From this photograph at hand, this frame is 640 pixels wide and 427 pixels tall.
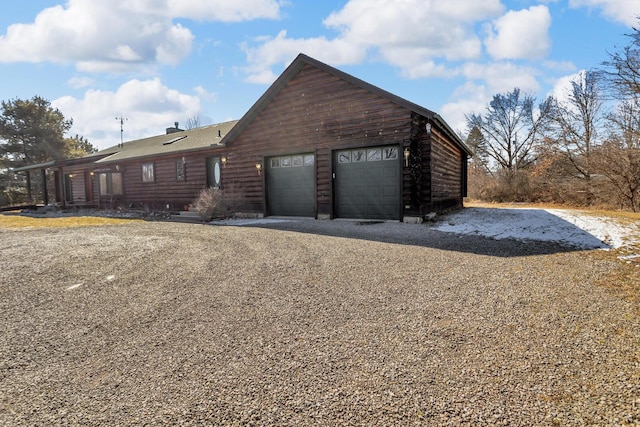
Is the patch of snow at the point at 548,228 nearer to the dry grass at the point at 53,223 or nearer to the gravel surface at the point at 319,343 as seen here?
the gravel surface at the point at 319,343

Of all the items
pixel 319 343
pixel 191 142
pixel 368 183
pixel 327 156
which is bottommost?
pixel 319 343

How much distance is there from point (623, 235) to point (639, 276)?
3.26 metres

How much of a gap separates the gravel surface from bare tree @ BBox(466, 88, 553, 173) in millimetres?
24486

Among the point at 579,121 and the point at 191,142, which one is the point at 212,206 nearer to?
the point at 191,142

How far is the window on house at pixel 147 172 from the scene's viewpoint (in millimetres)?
17141

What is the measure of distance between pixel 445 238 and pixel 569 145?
17161 millimetres

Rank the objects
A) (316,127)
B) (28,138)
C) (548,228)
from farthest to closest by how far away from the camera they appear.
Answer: (28,138) < (316,127) < (548,228)

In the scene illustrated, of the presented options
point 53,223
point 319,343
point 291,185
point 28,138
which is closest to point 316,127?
point 291,185

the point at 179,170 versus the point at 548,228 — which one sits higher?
the point at 179,170

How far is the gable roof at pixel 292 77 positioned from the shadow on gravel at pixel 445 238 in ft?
10.6

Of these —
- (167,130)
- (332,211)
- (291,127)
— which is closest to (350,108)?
(291,127)

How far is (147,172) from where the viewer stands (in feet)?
57.0

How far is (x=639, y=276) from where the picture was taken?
417cm

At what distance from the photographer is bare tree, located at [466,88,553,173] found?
2559 cm
